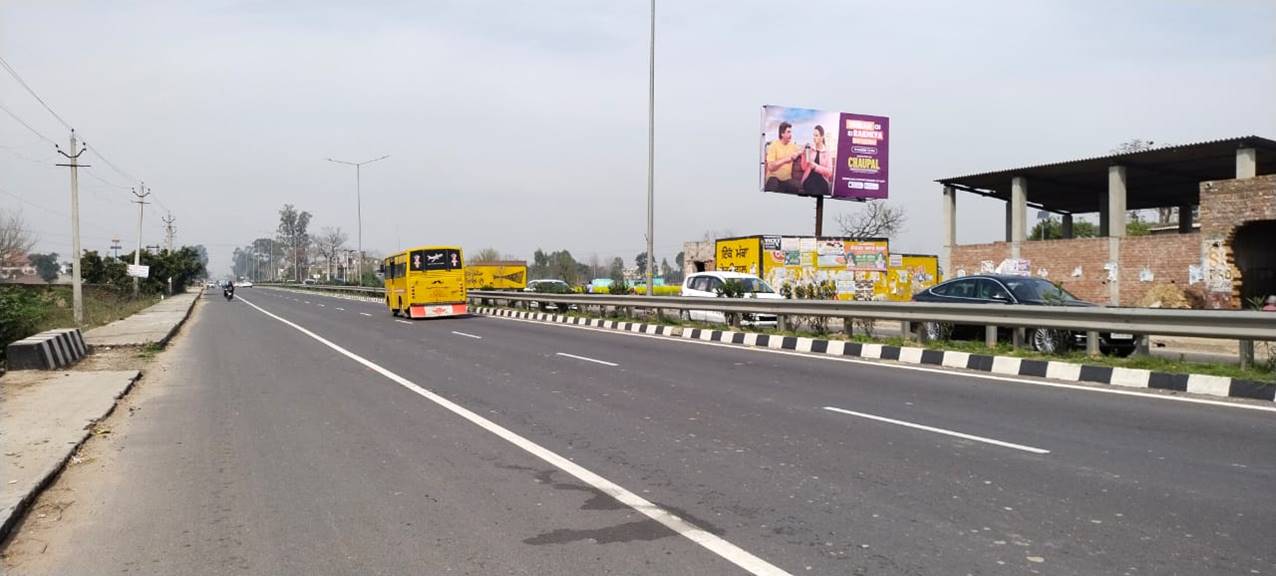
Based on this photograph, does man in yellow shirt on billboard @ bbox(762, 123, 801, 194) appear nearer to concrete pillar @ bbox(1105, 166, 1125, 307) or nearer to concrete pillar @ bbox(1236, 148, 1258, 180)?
concrete pillar @ bbox(1105, 166, 1125, 307)

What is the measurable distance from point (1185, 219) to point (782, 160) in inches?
716

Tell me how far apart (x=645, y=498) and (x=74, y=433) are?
606 cm

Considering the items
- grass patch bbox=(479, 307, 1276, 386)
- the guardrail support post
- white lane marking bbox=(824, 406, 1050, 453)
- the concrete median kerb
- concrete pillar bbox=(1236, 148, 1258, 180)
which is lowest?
white lane marking bbox=(824, 406, 1050, 453)

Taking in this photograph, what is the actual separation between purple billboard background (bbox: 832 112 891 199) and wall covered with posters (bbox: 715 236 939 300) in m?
2.48

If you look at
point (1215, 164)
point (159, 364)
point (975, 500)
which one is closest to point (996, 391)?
point (975, 500)

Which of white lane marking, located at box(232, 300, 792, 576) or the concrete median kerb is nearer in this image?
white lane marking, located at box(232, 300, 792, 576)

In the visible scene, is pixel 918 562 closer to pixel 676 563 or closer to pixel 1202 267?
pixel 676 563

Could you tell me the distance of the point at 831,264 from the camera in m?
38.0

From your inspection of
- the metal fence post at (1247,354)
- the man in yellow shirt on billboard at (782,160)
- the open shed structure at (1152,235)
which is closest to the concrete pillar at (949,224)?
the open shed structure at (1152,235)

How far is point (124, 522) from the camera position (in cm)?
519

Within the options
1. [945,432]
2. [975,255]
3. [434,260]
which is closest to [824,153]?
[975,255]

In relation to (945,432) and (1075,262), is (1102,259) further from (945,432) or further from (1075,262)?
(945,432)

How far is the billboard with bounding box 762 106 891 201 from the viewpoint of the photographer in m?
37.0

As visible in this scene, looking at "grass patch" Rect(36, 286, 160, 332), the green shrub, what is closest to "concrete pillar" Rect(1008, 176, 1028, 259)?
the green shrub
